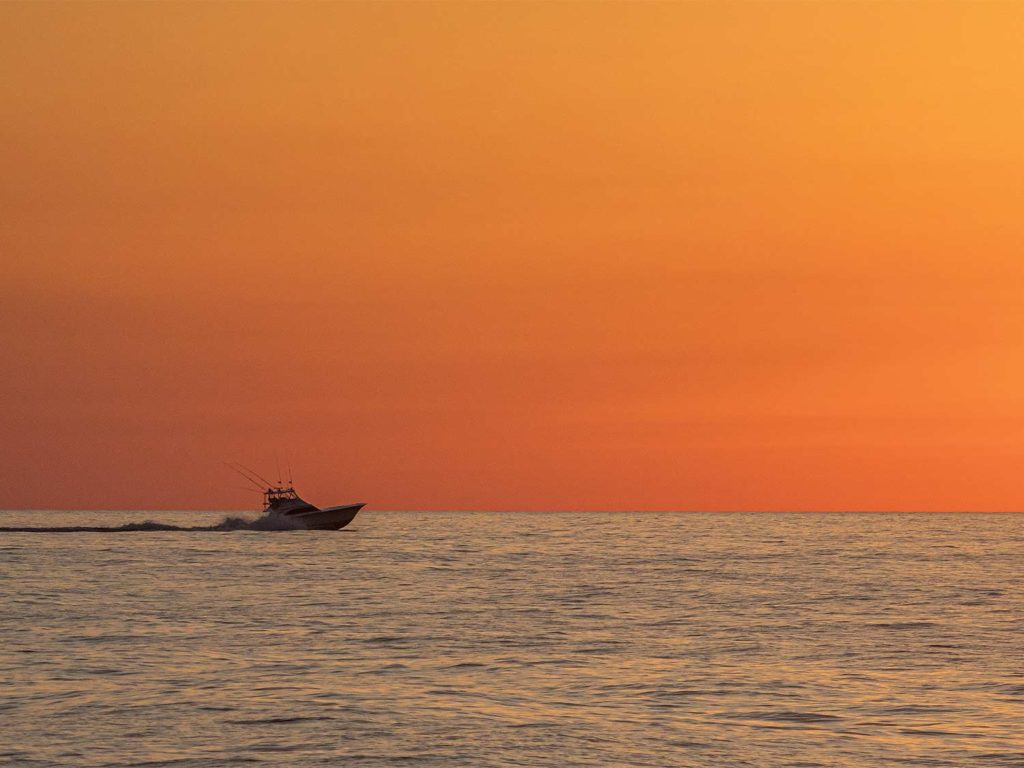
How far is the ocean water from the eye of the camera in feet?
85.1

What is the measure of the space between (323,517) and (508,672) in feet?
381

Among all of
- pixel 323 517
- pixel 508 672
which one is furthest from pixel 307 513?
pixel 508 672

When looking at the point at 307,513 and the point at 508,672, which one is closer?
the point at 508,672

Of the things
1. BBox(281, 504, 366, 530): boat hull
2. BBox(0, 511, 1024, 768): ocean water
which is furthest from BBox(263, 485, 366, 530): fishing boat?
BBox(0, 511, 1024, 768): ocean water

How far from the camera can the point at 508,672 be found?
119 ft

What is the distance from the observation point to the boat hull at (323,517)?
490ft

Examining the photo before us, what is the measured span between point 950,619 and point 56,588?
146 ft

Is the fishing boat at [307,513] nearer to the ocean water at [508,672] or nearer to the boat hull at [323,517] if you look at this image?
the boat hull at [323,517]

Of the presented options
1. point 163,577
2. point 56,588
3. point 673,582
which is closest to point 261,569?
point 163,577

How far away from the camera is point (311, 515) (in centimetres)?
14912

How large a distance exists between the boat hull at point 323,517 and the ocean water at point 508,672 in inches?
2729

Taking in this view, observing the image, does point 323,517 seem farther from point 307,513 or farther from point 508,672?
point 508,672

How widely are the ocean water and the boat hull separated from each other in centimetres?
6932

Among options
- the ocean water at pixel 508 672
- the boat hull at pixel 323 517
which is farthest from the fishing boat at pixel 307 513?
the ocean water at pixel 508 672
